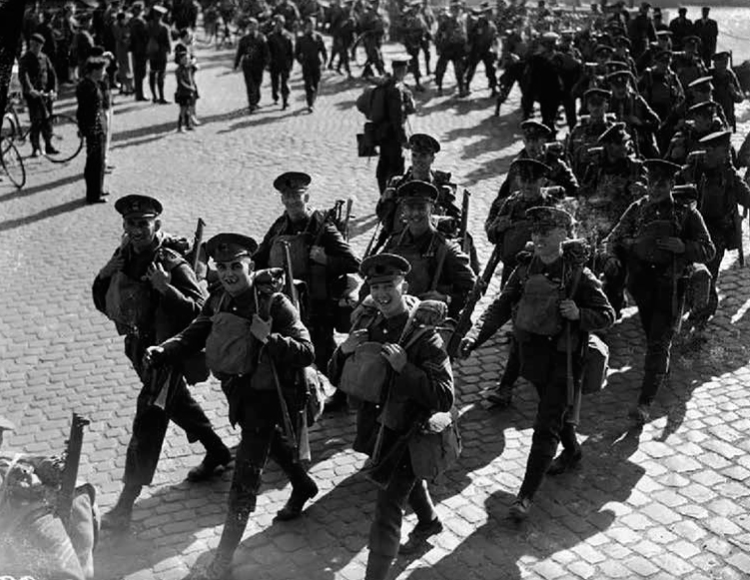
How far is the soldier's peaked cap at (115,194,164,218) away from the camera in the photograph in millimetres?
7562

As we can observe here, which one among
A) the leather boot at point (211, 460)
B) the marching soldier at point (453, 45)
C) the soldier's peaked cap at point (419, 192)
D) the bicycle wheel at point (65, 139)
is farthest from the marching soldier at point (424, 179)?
the marching soldier at point (453, 45)

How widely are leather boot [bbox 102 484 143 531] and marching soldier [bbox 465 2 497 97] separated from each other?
17535mm

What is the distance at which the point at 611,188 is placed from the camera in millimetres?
10703

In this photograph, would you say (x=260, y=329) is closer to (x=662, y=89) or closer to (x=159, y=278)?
(x=159, y=278)

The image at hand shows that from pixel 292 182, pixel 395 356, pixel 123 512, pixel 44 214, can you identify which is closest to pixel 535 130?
pixel 292 182

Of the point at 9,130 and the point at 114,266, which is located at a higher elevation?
the point at 114,266

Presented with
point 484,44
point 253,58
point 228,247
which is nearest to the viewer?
point 228,247

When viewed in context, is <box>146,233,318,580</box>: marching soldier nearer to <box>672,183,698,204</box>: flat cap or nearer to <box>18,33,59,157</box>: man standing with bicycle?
<box>672,183,698,204</box>: flat cap

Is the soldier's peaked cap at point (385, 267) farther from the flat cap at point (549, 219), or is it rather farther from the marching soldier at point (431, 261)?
the marching soldier at point (431, 261)

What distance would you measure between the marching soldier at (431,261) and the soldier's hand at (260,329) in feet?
6.76

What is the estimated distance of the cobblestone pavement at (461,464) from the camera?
22.4ft

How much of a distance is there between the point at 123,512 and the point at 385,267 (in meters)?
2.54

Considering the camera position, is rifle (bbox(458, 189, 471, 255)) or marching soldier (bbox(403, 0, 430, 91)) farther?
marching soldier (bbox(403, 0, 430, 91))

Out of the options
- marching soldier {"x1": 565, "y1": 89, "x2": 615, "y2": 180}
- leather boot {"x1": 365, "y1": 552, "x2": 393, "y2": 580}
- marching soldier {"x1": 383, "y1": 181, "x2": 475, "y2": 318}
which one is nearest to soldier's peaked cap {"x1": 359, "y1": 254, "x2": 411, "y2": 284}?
leather boot {"x1": 365, "y1": 552, "x2": 393, "y2": 580}
